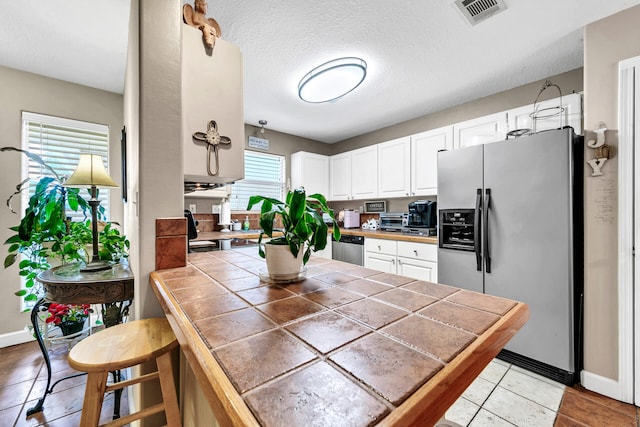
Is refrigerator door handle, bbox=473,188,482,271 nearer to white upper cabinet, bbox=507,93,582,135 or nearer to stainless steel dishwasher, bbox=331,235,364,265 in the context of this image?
white upper cabinet, bbox=507,93,582,135

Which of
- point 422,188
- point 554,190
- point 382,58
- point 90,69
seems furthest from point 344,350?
point 90,69

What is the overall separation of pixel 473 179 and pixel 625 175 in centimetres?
86

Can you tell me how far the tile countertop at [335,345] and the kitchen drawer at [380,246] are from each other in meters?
2.20

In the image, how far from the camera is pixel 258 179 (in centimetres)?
411

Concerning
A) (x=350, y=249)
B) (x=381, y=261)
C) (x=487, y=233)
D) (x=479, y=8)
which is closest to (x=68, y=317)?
(x=350, y=249)

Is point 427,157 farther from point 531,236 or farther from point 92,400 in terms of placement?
point 92,400

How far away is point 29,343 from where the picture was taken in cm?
248

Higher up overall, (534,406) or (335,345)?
(335,345)

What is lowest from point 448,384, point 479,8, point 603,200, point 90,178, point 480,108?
point 448,384

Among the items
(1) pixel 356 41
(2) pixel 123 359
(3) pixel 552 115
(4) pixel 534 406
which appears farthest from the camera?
(3) pixel 552 115

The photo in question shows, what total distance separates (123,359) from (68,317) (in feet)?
6.91

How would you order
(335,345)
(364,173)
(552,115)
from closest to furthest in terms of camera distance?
(335,345)
(552,115)
(364,173)

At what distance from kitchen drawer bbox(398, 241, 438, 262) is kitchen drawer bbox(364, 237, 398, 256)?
0.09 metres

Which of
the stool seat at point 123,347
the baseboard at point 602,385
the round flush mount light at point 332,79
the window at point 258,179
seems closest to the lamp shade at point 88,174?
the stool seat at point 123,347
